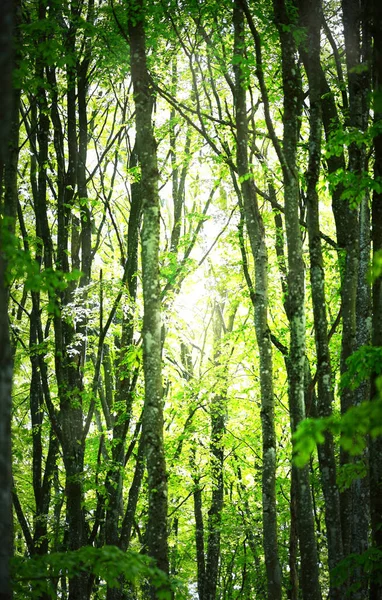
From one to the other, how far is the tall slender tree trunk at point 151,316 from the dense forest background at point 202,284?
2 cm

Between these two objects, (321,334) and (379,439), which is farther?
(321,334)

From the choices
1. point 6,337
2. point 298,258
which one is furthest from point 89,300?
point 6,337

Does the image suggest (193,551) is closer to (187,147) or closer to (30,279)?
(187,147)

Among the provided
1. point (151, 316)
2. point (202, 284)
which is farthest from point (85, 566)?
point (202, 284)

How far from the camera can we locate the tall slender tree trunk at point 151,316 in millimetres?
6203

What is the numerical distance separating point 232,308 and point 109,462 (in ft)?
27.0

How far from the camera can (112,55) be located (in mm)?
9461

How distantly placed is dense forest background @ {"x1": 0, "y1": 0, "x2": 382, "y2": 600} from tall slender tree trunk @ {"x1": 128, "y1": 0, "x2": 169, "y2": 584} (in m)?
0.02

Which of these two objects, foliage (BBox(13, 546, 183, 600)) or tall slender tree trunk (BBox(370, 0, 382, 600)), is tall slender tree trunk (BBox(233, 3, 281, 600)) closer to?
tall slender tree trunk (BBox(370, 0, 382, 600))

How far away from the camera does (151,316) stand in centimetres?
662

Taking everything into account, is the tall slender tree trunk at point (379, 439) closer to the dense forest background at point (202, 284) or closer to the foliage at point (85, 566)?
the dense forest background at point (202, 284)

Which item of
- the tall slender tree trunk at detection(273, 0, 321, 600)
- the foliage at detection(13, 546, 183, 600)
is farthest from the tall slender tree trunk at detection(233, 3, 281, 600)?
the foliage at detection(13, 546, 183, 600)

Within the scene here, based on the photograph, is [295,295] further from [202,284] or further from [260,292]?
[202,284]

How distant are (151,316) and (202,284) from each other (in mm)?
9723
